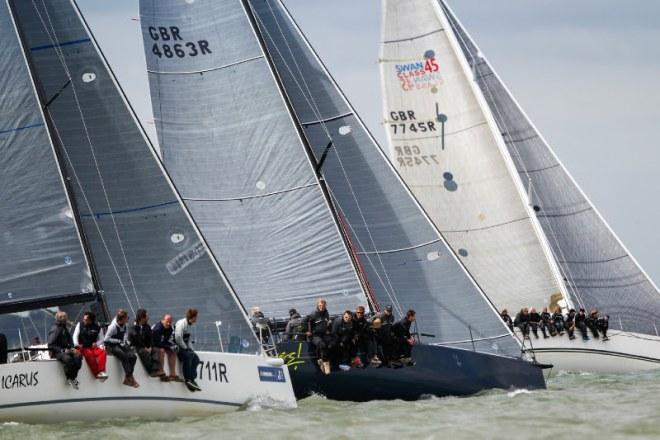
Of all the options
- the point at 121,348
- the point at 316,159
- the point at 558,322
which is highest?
the point at 316,159

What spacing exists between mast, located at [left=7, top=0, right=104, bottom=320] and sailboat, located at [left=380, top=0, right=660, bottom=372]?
14.9 metres

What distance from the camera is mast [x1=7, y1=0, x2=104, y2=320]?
59.5 ft

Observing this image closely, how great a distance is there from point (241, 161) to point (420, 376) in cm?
602

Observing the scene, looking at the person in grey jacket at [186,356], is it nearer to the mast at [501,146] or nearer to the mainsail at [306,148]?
the mainsail at [306,148]

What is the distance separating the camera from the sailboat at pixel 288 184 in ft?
78.6

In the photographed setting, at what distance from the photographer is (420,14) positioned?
33.7m

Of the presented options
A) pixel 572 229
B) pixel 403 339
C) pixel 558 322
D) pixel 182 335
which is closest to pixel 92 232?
pixel 182 335

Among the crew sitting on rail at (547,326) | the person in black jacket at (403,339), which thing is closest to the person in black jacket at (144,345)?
the person in black jacket at (403,339)

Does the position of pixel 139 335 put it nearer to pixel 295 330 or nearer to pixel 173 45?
pixel 295 330

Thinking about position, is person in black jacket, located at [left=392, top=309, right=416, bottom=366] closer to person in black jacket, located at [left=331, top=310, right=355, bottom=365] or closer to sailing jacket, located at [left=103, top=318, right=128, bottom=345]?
person in black jacket, located at [left=331, top=310, right=355, bottom=365]

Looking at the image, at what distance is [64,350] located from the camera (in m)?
16.5

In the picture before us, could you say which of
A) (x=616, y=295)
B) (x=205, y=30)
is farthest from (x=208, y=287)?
(x=616, y=295)

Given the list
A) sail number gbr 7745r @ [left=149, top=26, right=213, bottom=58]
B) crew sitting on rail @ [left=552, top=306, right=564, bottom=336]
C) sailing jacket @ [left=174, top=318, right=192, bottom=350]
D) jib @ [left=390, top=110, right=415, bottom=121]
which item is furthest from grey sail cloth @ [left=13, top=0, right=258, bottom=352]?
jib @ [left=390, top=110, right=415, bottom=121]

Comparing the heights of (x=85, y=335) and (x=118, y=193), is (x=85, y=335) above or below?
below
